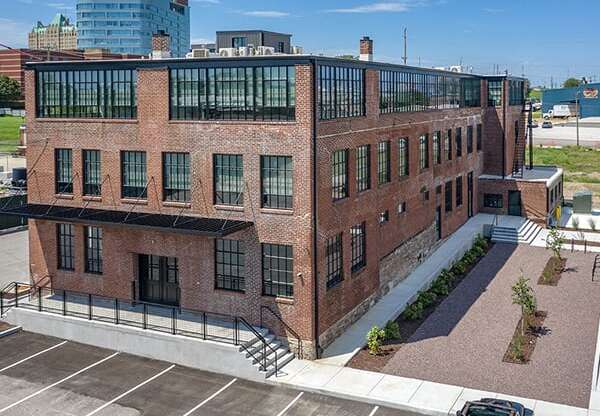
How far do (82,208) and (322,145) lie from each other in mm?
11058

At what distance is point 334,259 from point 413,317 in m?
5.10

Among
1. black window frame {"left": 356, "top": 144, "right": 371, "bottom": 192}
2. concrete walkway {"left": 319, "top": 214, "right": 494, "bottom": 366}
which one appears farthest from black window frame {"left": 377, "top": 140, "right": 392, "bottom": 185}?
concrete walkway {"left": 319, "top": 214, "right": 494, "bottom": 366}

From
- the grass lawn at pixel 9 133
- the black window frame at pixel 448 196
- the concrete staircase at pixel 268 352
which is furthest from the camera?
the grass lawn at pixel 9 133

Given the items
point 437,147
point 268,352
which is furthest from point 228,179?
point 437,147

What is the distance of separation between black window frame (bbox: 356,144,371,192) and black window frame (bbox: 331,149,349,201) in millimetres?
1321

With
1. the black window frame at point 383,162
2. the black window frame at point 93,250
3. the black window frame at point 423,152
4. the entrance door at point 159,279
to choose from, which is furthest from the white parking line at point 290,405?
the black window frame at point 423,152

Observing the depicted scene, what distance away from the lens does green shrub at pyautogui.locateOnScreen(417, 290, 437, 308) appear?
3158cm

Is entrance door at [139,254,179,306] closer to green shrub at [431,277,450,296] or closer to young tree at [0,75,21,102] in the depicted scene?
green shrub at [431,277,450,296]

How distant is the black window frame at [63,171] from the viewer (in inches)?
1185

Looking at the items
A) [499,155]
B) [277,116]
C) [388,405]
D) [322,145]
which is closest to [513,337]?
[388,405]

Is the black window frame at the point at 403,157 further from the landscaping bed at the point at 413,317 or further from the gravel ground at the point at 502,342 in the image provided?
the gravel ground at the point at 502,342

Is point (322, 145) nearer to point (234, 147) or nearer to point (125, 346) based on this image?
point (234, 147)

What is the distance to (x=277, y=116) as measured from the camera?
25094mm

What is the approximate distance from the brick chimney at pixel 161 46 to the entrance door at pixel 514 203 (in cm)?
3073
